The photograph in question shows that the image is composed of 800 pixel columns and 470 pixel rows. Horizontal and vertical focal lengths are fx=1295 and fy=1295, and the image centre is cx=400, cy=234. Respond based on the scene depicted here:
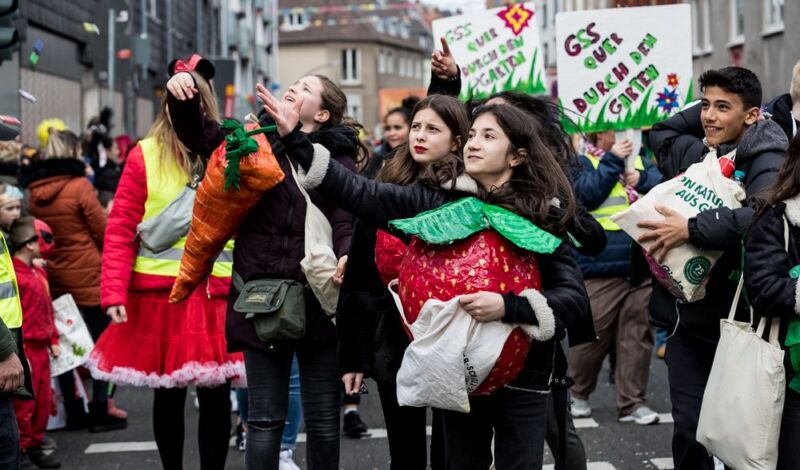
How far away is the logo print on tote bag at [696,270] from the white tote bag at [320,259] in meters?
1.36

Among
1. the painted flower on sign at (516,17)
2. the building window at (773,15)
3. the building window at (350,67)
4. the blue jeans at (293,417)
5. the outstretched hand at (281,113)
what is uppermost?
the building window at (350,67)

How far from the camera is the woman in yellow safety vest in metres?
5.91

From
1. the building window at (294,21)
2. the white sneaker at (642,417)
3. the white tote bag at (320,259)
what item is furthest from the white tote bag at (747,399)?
the building window at (294,21)

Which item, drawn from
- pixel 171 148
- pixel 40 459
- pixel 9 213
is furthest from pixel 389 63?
pixel 171 148

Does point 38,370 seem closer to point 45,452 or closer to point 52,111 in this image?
point 45,452

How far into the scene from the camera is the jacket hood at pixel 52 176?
887 cm

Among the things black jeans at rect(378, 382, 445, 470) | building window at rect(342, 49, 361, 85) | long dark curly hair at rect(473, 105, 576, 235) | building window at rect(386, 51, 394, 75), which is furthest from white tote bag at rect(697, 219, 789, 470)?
building window at rect(386, 51, 394, 75)

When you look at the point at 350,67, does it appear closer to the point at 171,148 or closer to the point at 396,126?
the point at 396,126

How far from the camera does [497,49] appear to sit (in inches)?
385

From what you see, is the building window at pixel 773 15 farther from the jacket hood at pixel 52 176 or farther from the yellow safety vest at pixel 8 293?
the yellow safety vest at pixel 8 293

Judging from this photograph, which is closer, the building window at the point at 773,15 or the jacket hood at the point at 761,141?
the jacket hood at the point at 761,141

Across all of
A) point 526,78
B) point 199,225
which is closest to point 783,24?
point 526,78

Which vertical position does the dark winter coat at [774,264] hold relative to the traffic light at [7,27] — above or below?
below

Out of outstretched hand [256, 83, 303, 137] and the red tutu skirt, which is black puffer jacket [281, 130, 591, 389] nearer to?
outstretched hand [256, 83, 303, 137]
